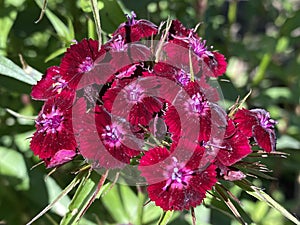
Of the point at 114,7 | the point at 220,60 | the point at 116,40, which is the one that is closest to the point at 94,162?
the point at 116,40

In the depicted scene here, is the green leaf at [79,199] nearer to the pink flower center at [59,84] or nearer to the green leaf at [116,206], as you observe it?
the pink flower center at [59,84]

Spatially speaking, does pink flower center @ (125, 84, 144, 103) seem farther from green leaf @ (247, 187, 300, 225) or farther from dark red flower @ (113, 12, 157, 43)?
green leaf @ (247, 187, 300, 225)

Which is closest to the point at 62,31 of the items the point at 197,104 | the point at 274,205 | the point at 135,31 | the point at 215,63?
the point at 135,31

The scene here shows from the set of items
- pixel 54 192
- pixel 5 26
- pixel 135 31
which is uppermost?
Answer: pixel 5 26

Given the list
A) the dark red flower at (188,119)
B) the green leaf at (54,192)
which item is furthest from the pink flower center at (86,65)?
the green leaf at (54,192)

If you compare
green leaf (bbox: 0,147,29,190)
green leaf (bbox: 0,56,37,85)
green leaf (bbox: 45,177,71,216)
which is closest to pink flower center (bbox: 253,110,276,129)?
green leaf (bbox: 0,56,37,85)

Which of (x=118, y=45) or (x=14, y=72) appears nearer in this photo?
(x=118, y=45)

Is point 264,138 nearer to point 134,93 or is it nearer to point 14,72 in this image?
point 134,93
